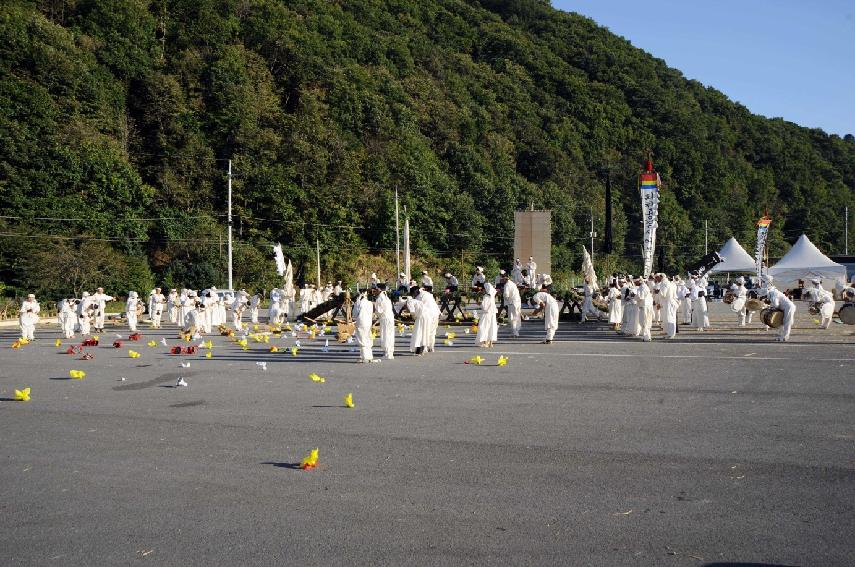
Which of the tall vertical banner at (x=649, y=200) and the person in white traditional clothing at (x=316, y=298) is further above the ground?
the tall vertical banner at (x=649, y=200)

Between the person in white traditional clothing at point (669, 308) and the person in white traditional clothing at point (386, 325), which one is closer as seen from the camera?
the person in white traditional clothing at point (386, 325)

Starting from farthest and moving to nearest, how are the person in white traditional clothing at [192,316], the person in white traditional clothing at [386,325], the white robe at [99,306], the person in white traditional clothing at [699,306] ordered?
the white robe at [99,306] → the person in white traditional clothing at [699,306] → the person in white traditional clothing at [192,316] → the person in white traditional clothing at [386,325]

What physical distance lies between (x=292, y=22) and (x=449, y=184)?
2177 centimetres

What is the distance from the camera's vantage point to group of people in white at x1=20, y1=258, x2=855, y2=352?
18.2 metres

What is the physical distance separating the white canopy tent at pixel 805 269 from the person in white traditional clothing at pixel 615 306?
14449 millimetres

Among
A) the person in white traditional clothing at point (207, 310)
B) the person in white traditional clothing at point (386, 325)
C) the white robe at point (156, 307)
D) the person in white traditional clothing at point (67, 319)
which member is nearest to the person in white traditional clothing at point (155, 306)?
the white robe at point (156, 307)

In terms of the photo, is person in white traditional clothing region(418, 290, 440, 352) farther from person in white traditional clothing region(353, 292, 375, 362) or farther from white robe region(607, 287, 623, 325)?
white robe region(607, 287, 623, 325)

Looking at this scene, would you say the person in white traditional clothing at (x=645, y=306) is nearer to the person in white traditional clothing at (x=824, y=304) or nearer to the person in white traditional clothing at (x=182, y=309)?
the person in white traditional clothing at (x=824, y=304)

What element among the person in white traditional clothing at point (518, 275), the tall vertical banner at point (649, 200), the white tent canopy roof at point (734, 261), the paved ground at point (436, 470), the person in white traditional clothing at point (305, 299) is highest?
the tall vertical banner at point (649, 200)

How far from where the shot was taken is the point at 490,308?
20.1m

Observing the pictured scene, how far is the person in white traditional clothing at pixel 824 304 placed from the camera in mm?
23906

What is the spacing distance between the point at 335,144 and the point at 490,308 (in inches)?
1718

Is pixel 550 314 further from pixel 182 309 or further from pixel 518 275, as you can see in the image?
pixel 182 309

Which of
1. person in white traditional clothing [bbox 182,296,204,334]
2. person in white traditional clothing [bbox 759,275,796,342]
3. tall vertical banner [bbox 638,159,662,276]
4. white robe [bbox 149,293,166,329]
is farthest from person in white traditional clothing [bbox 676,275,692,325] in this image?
white robe [bbox 149,293,166,329]
